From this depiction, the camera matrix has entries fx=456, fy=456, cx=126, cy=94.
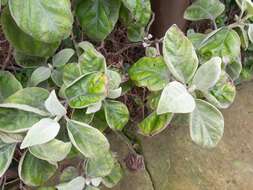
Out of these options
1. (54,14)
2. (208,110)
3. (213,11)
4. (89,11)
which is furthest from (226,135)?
(54,14)

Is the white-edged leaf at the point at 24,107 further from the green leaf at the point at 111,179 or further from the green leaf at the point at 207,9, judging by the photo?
the green leaf at the point at 207,9

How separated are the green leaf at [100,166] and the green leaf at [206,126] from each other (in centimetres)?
23

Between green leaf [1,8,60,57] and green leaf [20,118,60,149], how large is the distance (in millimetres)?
140

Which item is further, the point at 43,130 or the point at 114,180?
the point at 114,180

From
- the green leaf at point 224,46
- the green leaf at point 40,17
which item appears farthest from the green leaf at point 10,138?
the green leaf at point 224,46

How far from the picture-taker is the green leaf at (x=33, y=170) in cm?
93

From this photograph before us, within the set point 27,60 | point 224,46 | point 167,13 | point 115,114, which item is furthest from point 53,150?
point 167,13

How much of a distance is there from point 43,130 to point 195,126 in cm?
29

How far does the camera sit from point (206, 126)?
888 millimetres

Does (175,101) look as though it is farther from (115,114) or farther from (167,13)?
(167,13)

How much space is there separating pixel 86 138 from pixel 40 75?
23cm

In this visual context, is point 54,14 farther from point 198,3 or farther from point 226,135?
point 226,135

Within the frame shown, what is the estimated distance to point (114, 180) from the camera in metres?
1.11

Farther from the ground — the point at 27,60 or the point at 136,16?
the point at 136,16
